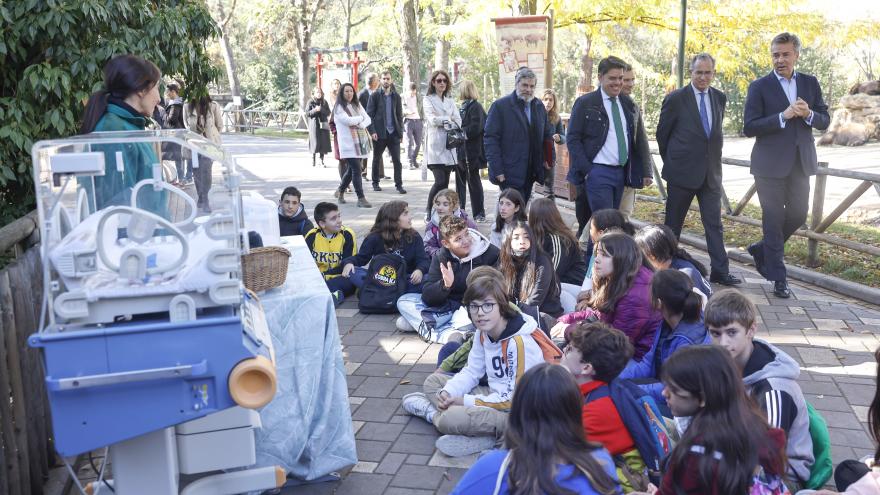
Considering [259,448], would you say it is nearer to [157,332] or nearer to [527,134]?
[157,332]

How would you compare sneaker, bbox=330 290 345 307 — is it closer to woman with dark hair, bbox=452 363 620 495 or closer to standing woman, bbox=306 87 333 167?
woman with dark hair, bbox=452 363 620 495


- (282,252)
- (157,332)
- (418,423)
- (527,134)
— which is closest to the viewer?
(157,332)

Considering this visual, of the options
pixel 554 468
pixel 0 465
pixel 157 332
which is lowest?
pixel 0 465

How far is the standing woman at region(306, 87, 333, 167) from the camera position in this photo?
1694cm

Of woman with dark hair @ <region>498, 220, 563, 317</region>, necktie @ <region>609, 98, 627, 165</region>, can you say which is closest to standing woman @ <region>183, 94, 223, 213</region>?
necktie @ <region>609, 98, 627, 165</region>

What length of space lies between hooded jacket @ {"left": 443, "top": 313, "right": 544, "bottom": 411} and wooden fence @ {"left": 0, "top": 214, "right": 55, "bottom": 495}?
200cm

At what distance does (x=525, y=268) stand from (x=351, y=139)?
6513 millimetres

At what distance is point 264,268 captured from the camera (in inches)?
160

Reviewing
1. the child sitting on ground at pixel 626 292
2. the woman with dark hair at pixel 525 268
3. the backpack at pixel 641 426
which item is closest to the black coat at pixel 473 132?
the woman with dark hair at pixel 525 268

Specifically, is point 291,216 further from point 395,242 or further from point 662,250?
point 662,250

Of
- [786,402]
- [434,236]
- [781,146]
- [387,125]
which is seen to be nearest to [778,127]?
[781,146]

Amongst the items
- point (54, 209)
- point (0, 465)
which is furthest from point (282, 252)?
point (0, 465)

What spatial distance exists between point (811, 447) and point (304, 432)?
2.25 m

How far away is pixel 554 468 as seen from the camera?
264 cm
